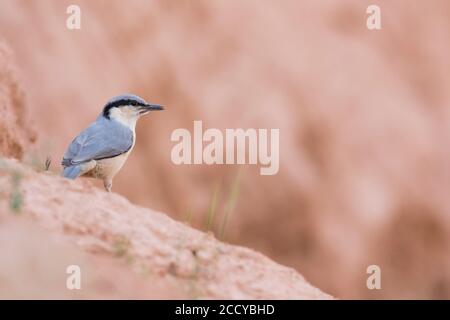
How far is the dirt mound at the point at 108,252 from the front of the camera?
4848 millimetres

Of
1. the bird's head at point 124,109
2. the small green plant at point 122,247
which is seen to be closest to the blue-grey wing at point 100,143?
the bird's head at point 124,109

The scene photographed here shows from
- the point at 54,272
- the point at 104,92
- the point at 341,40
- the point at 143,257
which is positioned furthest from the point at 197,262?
the point at 341,40

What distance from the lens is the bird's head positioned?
24.0 feet

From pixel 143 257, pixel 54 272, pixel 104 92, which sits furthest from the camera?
pixel 104 92

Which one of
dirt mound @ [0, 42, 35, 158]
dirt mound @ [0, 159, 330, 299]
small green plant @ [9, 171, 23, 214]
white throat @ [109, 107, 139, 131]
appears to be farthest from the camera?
dirt mound @ [0, 42, 35, 158]

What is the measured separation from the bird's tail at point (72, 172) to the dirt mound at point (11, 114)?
84 cm

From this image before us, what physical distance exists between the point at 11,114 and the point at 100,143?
1322 millimetres

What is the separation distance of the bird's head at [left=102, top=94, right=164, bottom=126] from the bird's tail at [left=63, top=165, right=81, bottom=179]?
72 cm

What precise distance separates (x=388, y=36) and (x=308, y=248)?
2411 mm

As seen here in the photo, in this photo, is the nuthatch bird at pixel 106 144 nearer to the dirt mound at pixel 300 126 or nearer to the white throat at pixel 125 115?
the white throat at pixel 125 115

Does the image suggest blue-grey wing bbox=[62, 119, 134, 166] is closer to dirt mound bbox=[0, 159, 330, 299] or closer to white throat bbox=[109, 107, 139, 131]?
white throat bbox=[109, 107, 139, 131]

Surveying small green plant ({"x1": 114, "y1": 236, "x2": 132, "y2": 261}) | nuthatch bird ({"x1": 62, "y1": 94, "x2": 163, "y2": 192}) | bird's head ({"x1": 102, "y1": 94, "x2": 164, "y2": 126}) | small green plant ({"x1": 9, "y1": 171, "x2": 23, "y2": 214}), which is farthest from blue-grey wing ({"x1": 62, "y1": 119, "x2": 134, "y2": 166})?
small green plant ({"x1": 114, "y1": 236, "x2": 132, "y2": 261})

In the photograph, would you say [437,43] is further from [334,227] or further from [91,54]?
[91,54]

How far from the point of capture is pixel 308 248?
11.4 metres
